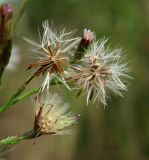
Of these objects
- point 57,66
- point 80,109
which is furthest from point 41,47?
point 80,109

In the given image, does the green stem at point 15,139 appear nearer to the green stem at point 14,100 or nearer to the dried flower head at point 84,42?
the green stem at point 14,100

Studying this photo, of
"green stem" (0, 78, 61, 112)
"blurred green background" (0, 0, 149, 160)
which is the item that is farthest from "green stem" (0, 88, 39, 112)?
"blurred green background" (0, 0, 149, 160)

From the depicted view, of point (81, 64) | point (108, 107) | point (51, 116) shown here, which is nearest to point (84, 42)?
point (81, 64)

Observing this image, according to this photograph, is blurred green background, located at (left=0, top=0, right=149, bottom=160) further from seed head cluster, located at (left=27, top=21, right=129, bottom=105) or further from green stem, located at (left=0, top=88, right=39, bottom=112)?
green stem, located at (left=0, top=88, right=39, bottom=112)

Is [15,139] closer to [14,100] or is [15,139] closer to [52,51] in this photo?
[14,100]

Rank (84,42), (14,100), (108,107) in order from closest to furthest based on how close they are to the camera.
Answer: (14,100)
(84,42)
(108,107)

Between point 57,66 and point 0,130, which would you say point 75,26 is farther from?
point 57,66
